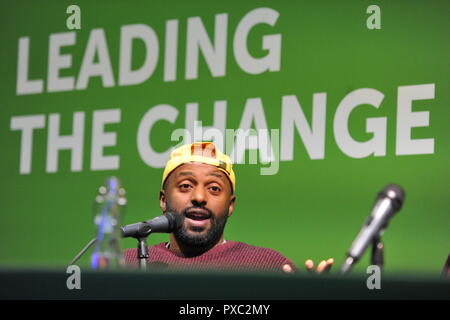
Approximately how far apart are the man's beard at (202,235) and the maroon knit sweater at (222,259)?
4 cm

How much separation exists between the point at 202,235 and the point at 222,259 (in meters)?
0.14

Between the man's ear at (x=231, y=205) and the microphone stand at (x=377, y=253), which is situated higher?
the man's ear at (x=231, y=205)

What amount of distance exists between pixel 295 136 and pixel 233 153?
0.40 m

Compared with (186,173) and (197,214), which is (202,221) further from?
(186,173)

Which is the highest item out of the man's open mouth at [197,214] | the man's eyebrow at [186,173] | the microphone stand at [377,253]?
the man's eyebrow at [186,173]

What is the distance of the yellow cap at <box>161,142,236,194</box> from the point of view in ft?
12.9

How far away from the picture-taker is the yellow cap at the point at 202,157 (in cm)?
393

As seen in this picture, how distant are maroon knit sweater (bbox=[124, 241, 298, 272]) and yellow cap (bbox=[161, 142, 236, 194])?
327 millimetres

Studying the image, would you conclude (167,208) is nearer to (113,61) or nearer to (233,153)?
(233,153)

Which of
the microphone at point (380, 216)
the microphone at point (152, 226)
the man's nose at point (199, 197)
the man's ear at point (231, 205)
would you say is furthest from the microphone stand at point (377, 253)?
the man's ear at point (231, 205)

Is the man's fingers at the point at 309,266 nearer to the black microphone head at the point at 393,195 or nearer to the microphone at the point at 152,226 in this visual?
the microphone at the point at 152,226

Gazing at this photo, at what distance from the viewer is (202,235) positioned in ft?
12.7

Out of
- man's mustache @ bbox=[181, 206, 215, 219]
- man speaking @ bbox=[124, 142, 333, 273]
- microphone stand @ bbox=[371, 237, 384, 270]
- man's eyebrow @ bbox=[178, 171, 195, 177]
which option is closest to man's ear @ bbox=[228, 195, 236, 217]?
man speaking @ bbox=[124, 142, 333, 273]
